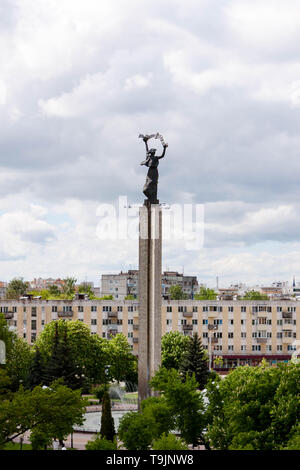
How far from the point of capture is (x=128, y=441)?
27.6 m

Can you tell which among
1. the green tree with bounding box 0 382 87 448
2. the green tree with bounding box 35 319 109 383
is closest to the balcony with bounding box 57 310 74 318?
the green tree with bounding box 35 319 109 383

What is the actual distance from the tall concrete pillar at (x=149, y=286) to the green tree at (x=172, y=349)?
93.2 feet

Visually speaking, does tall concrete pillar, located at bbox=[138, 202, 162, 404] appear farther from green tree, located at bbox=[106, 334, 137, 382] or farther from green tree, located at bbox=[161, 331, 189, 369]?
green tree, located at bbox=[161, 331, 189, 369]

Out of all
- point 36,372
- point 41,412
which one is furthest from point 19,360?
point 41,412

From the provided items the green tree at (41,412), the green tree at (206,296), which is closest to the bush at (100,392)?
the green tree at (41,412)

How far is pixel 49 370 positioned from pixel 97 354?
12047 millimetres

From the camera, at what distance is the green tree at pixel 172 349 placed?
65688 millimetres

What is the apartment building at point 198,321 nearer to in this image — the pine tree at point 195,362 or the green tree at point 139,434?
the pine tree at point 195,362

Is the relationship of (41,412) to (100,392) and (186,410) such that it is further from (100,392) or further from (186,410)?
(100,392)

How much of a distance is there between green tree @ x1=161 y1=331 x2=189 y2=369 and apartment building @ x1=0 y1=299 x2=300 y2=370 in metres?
11.1

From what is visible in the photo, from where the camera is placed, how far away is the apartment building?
7862cm

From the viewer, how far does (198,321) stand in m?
79.1

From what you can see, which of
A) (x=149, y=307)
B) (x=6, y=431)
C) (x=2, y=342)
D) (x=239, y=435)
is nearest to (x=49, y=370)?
(x=2, y=342)
